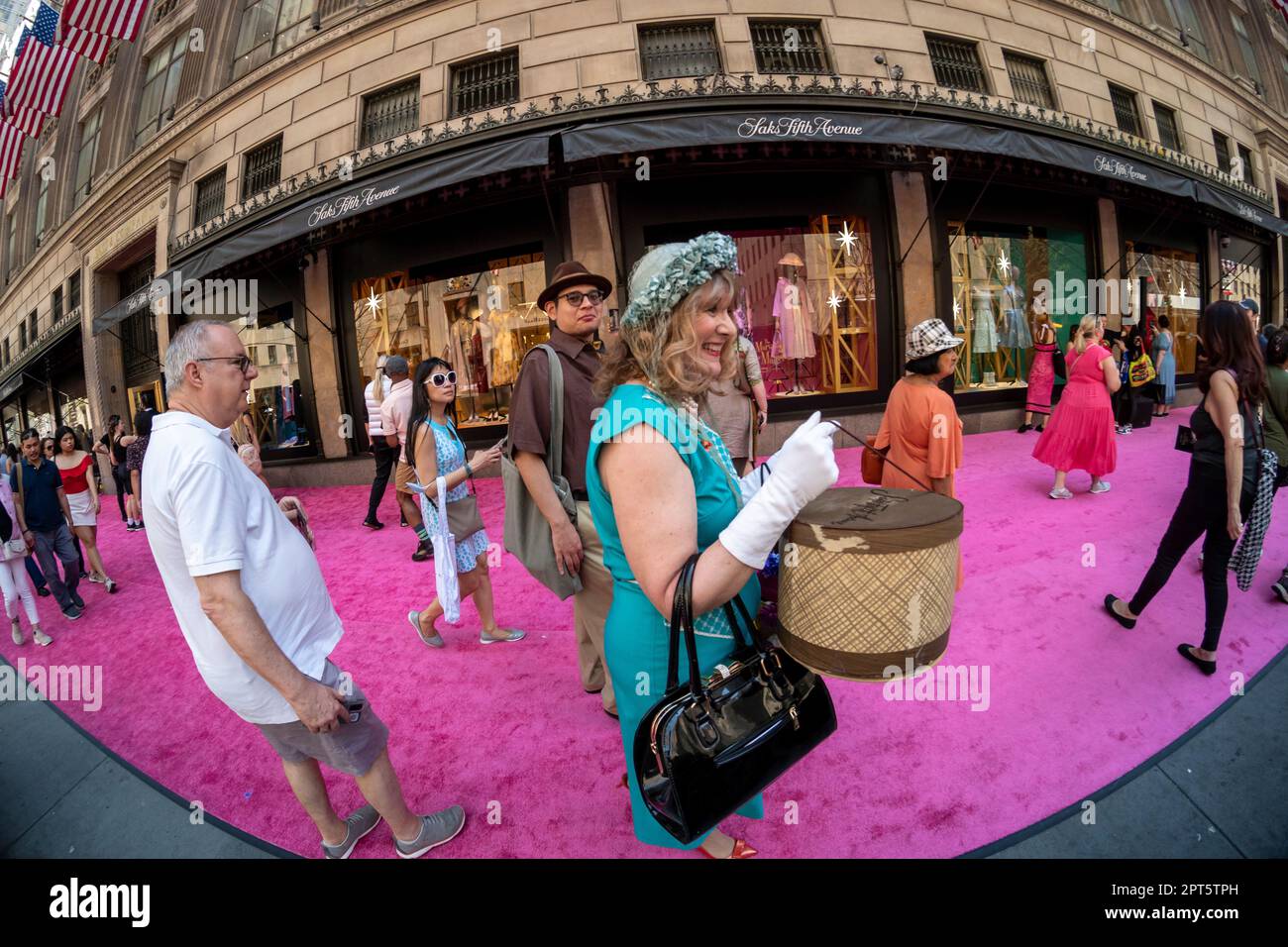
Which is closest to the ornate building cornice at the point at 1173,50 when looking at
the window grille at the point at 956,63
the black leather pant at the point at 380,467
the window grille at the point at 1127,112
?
the window grille at the point at 1127,112

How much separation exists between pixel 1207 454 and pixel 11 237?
26171mm

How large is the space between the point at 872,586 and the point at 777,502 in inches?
10.7

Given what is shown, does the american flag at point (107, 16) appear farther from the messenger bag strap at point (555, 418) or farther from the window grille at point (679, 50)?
the messenger bag strap at point (555, 418)

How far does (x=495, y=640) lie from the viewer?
350 cm

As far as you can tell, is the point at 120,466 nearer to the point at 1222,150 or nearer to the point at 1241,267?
the point at 1222,150

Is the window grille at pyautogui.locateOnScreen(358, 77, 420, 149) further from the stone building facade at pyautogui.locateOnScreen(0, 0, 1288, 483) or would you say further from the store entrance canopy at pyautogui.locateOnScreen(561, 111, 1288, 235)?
the store entrance canopy at pyautogui.locateOnScreen(561, 111, 1288, 235)

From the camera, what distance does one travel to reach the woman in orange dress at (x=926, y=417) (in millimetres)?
2922

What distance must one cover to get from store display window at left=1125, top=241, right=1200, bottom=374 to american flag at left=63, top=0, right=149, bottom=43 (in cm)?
1814

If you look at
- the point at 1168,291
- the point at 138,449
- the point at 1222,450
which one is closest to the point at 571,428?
the point at 1222,450

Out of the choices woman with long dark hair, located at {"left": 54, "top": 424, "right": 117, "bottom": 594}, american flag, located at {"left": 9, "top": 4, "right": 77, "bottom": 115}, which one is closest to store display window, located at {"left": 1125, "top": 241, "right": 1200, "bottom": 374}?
woman with long dark hair, located at {"left": 54, "top": 424, "right": 117, "bottom": 594}

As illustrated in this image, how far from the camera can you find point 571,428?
239 cm

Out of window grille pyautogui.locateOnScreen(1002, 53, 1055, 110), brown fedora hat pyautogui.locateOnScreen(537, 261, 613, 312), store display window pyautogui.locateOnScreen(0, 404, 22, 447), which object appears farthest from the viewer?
store display window pyautogui.locateOnScreen(0, 404, 22, 447)

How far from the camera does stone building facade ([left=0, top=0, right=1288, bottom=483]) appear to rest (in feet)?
24.7
